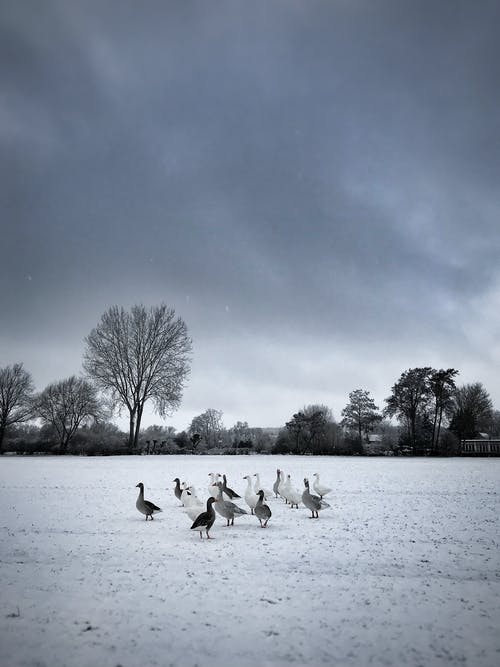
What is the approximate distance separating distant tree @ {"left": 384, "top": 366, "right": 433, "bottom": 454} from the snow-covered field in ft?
161

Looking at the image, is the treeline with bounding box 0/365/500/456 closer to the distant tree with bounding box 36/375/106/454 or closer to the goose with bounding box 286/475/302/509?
the distant tree with bounding box 36/375/106/454

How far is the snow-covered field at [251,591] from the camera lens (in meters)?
4.00

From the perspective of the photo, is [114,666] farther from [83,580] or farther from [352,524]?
[352,524]

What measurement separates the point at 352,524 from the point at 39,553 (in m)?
6.57

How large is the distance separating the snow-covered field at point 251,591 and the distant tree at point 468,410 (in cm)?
5066

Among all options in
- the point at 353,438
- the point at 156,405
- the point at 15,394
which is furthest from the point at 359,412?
the point at 15,394

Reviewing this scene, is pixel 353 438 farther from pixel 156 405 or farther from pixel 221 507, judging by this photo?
pixel 221 507

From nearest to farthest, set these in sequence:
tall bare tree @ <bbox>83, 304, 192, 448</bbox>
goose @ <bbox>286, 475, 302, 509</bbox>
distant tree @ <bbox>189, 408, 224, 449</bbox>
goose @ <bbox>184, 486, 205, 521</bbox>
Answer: goose @ <bbox>184, 486, 205, 521</bbox> < goose @ <bbox>286, 475, 302, 509</bbox> < tall bare tree @ <bbox>83, 304, 192, 448</bbox> < distant tree @ <bbox>189, 408, 224, 449</bbox>

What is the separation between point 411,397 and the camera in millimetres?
56125

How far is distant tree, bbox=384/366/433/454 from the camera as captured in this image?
55.6 meters

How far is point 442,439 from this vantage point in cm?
5344

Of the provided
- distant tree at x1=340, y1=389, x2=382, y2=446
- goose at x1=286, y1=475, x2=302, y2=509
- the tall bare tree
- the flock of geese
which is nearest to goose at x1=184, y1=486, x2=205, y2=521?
the flock of geese

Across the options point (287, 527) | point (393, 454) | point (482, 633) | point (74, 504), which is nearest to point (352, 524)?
point (287, 527)

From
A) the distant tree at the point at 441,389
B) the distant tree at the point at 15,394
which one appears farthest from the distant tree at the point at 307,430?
the distant tree at the point at 15,394
